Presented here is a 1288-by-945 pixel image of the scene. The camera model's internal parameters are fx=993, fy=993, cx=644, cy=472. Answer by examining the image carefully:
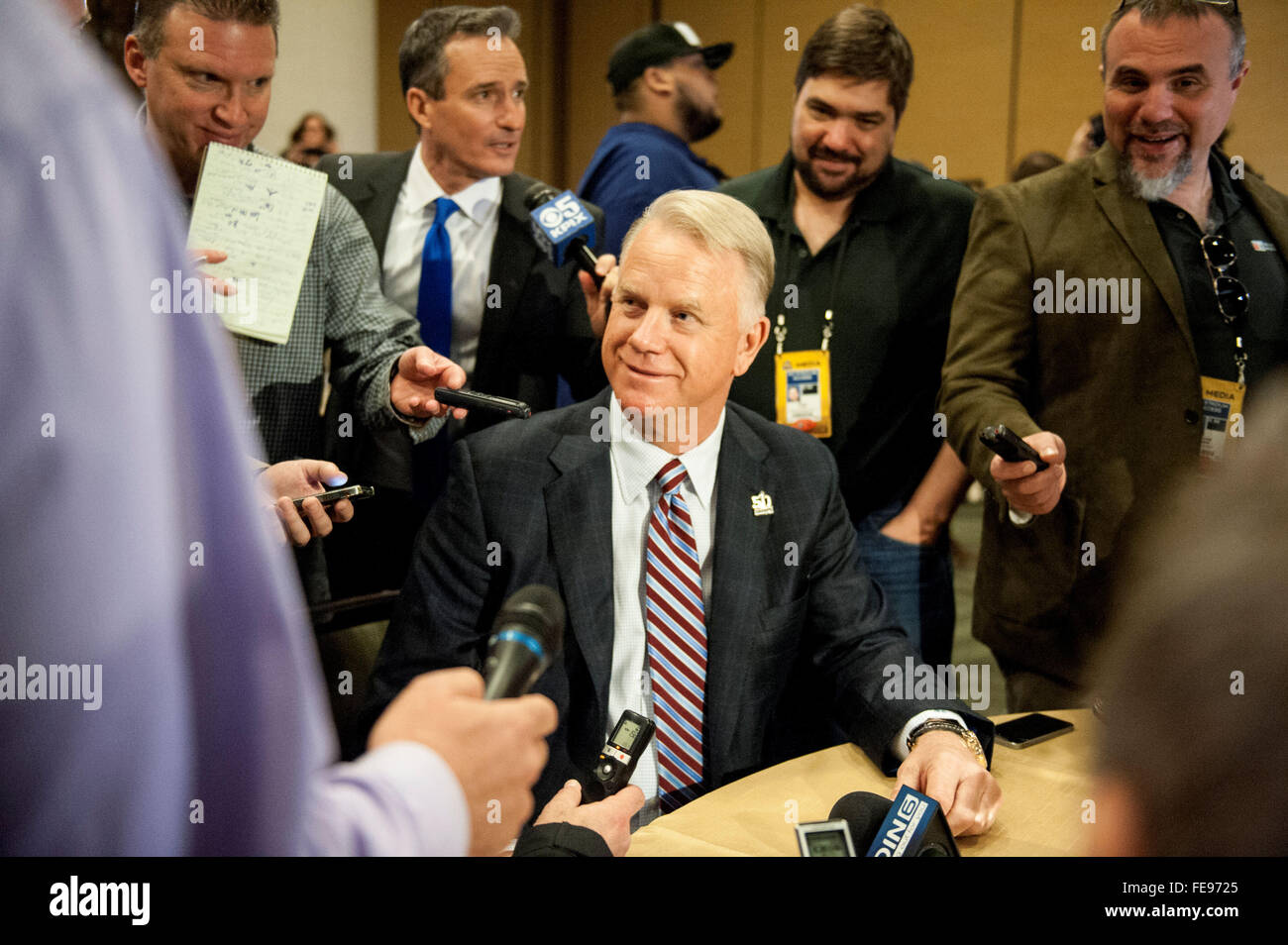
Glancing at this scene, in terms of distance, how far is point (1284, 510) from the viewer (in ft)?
1.92

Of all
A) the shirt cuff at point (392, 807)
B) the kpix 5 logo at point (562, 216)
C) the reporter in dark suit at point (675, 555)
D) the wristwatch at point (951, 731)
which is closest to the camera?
the shirt cuff at point (392, 807)

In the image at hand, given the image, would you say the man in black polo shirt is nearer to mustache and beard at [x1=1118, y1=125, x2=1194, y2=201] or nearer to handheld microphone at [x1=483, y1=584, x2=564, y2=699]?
mustache and beard at [x1=1118, y1=125, x2=1194, y2=201]

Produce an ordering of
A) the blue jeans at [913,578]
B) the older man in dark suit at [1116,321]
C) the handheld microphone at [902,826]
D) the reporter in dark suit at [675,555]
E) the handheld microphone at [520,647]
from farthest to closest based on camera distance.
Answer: the blue jeans at [913,578], the older man in dark suit at [1116,321], the reporter in dark suit at [675,555], the handheld microphone at [902,826], the handheld microphone at [520,647]

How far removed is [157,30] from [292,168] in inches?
11.5

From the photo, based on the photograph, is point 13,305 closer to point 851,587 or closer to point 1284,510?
point 1284,510

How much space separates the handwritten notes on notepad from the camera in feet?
5.53

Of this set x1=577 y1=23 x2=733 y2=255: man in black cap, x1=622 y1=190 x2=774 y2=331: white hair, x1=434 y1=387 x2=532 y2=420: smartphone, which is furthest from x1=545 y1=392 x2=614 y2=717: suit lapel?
x1=577 y1=23 x2=733 y2=255: man in black cap

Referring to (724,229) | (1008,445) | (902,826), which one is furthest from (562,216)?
(902,826)

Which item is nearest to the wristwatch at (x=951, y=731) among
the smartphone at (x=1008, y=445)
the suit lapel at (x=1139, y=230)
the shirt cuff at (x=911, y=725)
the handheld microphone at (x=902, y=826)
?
the shirt cuff at (x=911, y=725)

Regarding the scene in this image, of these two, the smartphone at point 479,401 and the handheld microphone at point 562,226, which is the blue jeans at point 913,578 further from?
the smartphone at point 479,401

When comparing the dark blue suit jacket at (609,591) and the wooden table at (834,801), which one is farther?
the dark blue suit jacket at (609,591)

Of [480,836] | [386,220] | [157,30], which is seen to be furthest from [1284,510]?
[386,220]

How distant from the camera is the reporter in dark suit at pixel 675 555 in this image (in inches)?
65.5

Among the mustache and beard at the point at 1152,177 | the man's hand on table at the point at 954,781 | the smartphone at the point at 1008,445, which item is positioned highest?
the mustache and beard at the point at 1152,177
